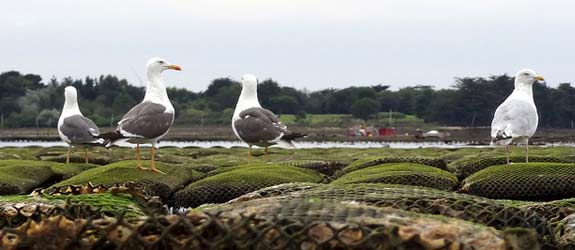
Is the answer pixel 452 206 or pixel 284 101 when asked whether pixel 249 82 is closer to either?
pixel 452 206

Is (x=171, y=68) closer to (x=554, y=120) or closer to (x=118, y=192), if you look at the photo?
(x=118, y=192)

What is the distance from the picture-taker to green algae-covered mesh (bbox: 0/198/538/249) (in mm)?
2322

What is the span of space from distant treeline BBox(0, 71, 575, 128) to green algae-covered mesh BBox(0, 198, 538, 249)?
90.5 meters

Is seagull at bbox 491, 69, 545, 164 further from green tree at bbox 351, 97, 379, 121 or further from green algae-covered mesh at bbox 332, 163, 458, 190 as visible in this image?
green tree at bbox 351, 97, 379, 121

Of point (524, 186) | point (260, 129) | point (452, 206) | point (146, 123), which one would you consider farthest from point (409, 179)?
point (260, 129)

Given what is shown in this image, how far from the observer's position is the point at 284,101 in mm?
107250

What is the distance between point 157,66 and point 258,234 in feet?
42.7

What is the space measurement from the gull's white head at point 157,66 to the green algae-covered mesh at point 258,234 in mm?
12602

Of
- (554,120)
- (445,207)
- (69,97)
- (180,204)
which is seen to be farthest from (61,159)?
(554,120)

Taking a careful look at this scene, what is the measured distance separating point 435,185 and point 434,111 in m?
101

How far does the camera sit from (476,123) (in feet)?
332

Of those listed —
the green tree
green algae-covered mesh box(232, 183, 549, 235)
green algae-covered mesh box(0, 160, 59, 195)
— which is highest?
the green tree

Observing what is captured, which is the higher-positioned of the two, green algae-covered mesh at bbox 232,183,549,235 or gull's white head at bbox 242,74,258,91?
gull's white head at bbox 242,74,258,91

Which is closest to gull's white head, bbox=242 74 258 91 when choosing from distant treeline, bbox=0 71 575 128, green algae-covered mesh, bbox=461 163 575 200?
green algae-covered mesh, bbox=461 163 575 200
